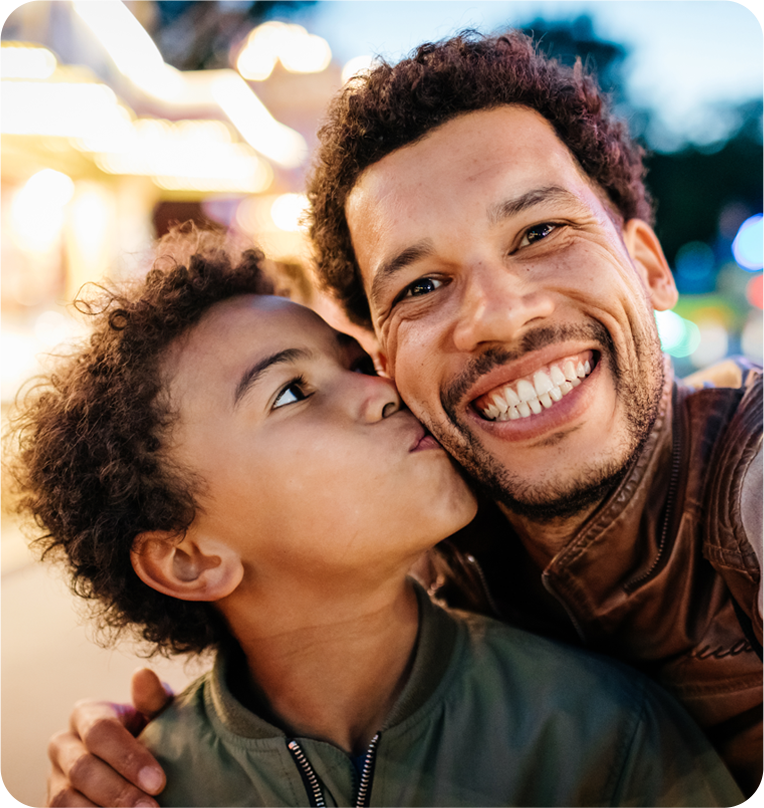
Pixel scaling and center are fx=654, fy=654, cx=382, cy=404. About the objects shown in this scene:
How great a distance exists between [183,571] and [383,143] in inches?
53.1

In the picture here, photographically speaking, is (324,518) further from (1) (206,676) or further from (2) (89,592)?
(2) (89,592)

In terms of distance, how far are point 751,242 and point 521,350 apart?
20.5m

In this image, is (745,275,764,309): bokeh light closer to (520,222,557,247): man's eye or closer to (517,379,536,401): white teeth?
(520,222,557,247): man's eye

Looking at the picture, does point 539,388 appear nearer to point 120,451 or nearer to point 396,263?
point 396,263

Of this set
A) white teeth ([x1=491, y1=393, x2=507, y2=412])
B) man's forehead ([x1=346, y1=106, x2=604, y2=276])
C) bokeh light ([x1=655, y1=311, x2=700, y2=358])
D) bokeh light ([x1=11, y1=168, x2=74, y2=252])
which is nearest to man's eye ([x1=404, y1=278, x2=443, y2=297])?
man's forehead ([x1=346, y1=106, x2=604, y2=276])

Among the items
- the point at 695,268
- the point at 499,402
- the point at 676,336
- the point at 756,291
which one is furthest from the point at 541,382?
the point at 695,268

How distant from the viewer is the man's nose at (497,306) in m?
1.62

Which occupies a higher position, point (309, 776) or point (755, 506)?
point (755, 506)

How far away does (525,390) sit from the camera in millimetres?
1708

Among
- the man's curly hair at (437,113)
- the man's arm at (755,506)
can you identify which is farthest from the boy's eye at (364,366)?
the man's arm at (755,506)

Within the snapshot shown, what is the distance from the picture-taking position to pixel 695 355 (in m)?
18.5

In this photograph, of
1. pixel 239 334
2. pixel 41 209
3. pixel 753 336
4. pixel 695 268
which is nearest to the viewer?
pixel 239 334

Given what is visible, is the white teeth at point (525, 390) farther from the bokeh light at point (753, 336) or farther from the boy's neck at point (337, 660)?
the bokeh light at point (753, 336)

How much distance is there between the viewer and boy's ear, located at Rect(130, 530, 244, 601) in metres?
1.72
